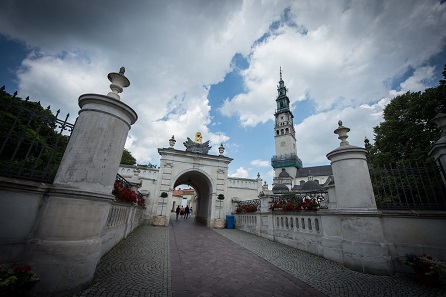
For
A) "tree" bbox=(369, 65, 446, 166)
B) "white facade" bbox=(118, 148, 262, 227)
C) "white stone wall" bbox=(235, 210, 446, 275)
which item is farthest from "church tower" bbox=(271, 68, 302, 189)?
"white stone wall" bbox=(235, 210, 446, 275)

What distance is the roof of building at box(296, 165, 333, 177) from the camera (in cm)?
6141

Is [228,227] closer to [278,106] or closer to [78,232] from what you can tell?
[78,232]

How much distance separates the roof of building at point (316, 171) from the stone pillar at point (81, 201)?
64.4m

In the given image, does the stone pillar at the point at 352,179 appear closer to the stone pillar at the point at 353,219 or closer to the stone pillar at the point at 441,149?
the stone pillar at the point at 353,219

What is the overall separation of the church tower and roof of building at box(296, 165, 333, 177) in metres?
4.05

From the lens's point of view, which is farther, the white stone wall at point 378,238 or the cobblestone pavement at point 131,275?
the white stone wall at point 378,238

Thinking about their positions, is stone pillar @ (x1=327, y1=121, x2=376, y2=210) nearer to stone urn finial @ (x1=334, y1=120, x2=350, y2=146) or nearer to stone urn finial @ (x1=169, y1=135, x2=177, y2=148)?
stone urn finial @ (x1=334, y1=120, x2=350, y2=146)

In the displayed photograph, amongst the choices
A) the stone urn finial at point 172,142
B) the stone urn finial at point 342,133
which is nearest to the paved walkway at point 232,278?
the stone urn finial at point 342,133

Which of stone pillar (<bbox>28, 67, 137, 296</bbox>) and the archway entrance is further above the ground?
the archway entrance

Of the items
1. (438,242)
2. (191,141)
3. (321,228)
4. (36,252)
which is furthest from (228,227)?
(36,252)

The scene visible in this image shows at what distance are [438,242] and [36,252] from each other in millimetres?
8402

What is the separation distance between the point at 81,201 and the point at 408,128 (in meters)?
18.9

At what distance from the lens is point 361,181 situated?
18.0 ft

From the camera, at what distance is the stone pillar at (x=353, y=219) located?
490cm
